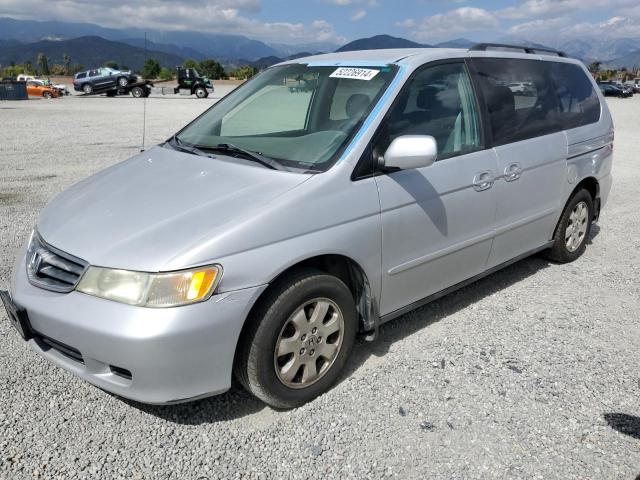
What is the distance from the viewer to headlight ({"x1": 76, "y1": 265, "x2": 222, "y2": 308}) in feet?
7.25

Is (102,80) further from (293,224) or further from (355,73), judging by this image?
(293,224)

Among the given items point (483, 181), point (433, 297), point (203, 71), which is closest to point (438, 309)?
point (433, 297)

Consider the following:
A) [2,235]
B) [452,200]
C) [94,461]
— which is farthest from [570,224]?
[2,235]

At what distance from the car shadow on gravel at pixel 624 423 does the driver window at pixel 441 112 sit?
67.0 inches

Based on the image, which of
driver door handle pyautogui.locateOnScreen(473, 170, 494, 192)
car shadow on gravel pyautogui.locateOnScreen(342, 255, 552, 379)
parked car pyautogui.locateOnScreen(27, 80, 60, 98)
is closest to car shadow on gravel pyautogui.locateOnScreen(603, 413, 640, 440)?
car shadow on gravel pyautogui.locateOnScreen(342, 255, 552, 379)

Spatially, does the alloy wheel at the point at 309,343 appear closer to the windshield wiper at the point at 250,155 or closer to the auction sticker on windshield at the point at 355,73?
the windshield wiper at the point at 250,155

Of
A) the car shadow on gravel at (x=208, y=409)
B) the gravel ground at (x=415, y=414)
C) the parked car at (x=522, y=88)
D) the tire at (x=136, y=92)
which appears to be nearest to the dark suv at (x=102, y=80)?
the tire at (x=136, y=92)

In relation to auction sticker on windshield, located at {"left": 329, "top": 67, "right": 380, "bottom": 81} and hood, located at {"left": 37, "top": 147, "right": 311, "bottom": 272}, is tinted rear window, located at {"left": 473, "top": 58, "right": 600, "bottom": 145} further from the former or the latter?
hood, located at {"left": 37, "top": 147, "right": 311, "bottom": 272}

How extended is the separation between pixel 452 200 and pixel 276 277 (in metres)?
1.34

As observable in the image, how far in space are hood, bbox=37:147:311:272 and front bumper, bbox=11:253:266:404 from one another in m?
0.21

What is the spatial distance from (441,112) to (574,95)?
75.3 inches

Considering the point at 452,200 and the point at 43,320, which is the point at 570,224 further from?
the point at 43,320

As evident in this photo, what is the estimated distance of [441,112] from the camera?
3.33 meters

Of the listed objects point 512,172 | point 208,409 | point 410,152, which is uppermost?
point 410,152
